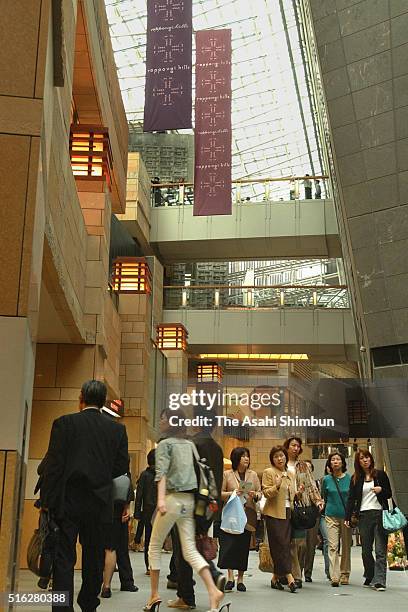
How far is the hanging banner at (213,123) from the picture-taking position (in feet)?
54.3

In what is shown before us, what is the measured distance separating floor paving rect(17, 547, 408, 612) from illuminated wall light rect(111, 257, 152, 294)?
303 inches

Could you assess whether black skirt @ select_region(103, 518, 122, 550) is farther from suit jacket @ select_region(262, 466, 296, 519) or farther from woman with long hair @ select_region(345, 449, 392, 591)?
woman with long hair @ select_region(345, 449, 392, 591)

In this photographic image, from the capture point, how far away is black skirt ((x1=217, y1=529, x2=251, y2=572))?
23.6 ft

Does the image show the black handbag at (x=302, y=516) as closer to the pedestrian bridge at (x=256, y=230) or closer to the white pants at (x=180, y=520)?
the white pants at (x=180, y=520)

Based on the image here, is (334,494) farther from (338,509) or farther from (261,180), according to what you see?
(261,180)

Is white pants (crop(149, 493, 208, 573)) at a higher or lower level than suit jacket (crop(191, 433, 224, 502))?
lower

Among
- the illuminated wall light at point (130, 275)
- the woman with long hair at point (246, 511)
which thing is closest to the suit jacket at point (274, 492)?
the woman with long hair at point (246, 511)

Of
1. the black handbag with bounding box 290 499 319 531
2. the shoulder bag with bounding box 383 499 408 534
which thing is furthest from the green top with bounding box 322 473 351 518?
the black handbag with bounding box 290 499 319 531

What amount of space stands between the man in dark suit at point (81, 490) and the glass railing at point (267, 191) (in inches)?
807

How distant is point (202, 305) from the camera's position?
938 inches

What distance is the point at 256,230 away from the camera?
24.3 m

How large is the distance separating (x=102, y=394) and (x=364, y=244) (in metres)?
10.3

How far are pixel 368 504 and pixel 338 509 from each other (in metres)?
0.37

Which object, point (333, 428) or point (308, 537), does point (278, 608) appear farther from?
point (333, 428)
